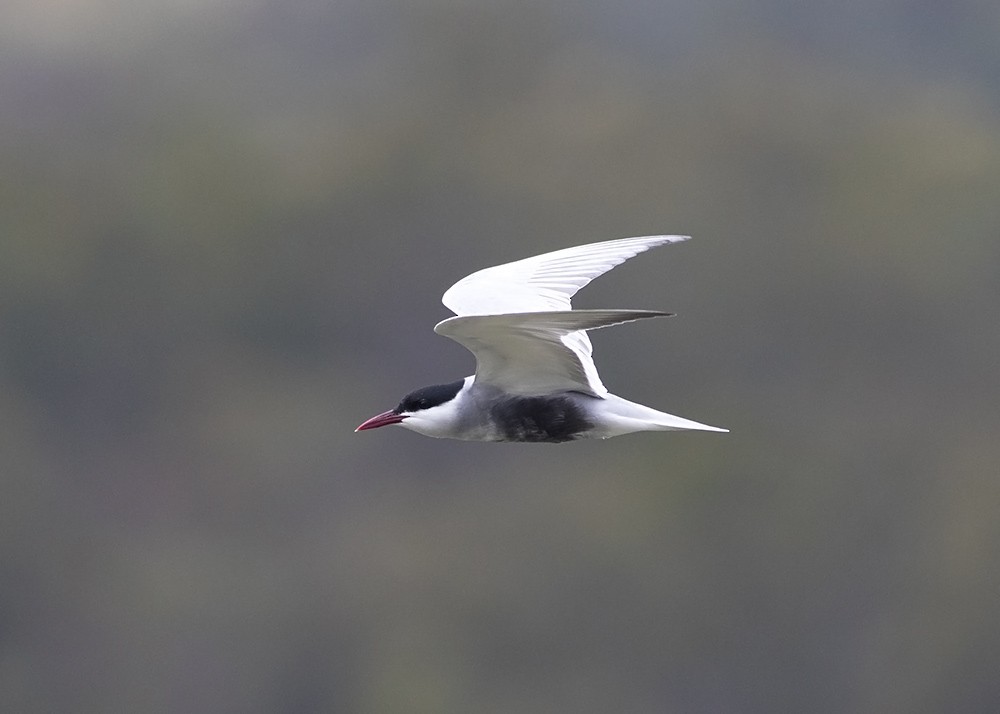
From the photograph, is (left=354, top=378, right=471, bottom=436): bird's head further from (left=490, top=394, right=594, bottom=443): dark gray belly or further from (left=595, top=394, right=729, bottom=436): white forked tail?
(left=595, top=394, right=729, bottom=436): white forked tail

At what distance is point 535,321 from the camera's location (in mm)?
4578

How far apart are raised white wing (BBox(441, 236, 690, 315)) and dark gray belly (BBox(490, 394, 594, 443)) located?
0.39 meters

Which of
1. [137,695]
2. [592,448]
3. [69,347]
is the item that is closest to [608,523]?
[592,448]

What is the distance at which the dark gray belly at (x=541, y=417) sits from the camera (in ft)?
16.8

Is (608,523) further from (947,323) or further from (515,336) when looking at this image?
(515,336)

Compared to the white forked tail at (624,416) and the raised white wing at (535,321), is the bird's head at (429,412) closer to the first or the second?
the raised white wing at (535,321)

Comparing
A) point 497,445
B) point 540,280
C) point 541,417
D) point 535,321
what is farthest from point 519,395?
point 497,445

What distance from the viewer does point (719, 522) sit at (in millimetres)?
25875

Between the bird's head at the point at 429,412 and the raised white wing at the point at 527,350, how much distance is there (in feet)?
0.39

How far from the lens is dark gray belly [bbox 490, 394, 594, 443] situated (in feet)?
16.8

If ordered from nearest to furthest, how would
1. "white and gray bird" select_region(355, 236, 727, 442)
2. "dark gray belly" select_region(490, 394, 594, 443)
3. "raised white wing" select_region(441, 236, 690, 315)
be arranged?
"white and gray bird" select_region(355, 236, 727, 442) < "dark gray belly" select_region(490, 394, 594, 443) < "raised white wing" select_region(441, 236, 690, 315)

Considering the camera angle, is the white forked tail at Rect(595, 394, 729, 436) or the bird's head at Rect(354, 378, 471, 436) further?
the bird's head at Rect(354, 378, 471, 436)

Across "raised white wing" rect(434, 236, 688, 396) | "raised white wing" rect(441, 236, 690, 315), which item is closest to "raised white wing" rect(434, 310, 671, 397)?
"raised white wing" rect(434, 236, 688, 396)

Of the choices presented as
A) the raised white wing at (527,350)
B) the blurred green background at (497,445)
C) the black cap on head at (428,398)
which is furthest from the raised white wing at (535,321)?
the blurred green background at (497,445)
